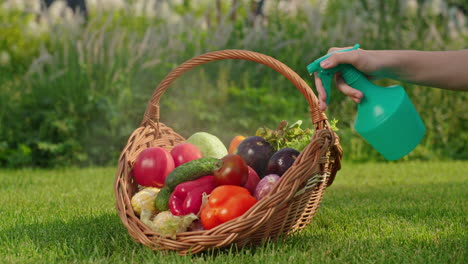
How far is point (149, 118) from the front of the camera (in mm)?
2789

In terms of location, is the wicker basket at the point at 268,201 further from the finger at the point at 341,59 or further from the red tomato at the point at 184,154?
the finger at the point at 341,59

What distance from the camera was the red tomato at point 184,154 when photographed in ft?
8.73

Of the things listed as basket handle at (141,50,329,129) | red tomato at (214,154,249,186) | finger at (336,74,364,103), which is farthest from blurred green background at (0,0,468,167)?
finger at (336,74,364,103)

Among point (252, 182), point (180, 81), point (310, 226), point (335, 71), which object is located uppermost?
point (335, 71)

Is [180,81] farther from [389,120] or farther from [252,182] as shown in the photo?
[389,120]

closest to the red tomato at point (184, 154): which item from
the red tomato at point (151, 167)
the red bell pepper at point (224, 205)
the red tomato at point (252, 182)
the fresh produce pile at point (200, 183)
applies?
the fresh produce pile at point (200, 183)

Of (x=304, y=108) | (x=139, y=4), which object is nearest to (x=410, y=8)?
(x=304, y=108)

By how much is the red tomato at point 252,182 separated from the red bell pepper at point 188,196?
17 centimetres

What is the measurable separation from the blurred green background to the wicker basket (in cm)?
293

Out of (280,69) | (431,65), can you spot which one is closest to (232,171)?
(280,69)

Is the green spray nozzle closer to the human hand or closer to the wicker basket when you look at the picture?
the human hand

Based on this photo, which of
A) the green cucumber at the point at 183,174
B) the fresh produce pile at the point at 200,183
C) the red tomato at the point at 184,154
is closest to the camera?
the fresh produce pile at the point at 200,183

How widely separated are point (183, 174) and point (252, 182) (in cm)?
31

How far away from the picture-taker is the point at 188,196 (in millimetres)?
2277
